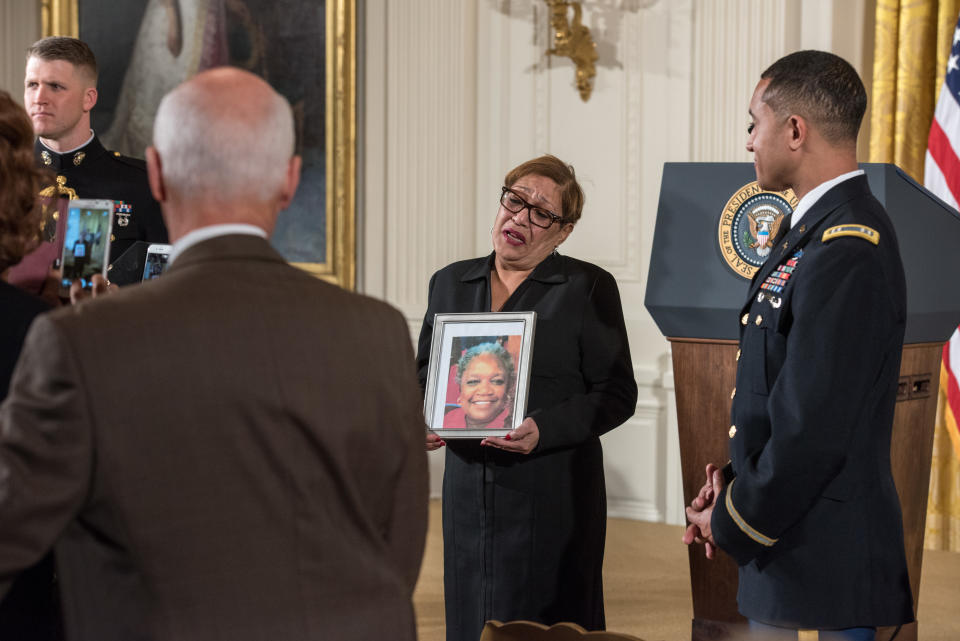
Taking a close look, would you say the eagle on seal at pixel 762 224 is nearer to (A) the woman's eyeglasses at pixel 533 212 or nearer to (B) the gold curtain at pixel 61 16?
(A) the woman's eyeglasses at pixel 533 212

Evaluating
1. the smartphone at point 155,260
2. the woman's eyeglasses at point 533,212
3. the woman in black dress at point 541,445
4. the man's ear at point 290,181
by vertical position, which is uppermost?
the man's ear at point 290,181

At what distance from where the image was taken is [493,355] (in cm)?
299

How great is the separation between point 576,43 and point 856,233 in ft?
14.1

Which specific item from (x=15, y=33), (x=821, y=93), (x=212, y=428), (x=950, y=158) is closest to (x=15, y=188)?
(x=212, y=428)

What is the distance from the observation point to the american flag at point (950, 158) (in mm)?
4961

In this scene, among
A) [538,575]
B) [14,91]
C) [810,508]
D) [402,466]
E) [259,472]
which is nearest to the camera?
[259,472]

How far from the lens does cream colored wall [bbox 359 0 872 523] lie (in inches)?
231

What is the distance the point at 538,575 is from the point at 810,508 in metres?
1.06

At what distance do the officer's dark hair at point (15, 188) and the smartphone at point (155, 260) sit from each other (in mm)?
639

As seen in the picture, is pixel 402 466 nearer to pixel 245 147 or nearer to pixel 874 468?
pixel 245 147

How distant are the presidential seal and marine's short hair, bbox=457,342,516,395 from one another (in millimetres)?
840

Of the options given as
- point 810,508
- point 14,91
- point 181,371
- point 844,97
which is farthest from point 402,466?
point 14,91

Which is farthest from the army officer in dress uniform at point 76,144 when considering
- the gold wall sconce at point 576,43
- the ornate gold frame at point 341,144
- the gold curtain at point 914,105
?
the gold curtain at point 914,105

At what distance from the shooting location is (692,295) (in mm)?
3408
